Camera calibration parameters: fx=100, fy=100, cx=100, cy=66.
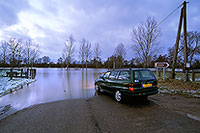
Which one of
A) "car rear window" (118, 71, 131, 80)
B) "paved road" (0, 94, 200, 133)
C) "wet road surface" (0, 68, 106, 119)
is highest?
"car rear window" (118, 71, 131, 80)

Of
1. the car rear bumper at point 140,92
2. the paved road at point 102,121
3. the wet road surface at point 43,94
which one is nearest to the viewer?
the paved road at point 102,121

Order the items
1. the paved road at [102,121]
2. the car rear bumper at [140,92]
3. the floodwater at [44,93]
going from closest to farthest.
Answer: the paved road at [102,121], the car rear bumper at [140,92], the floodwater at [44,93]

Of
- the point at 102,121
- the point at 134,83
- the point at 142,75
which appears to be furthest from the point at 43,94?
the point at 142,75

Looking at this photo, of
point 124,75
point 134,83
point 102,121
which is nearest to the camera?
point 102,121

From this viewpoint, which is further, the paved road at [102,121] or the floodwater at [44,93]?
the floodwater at [44,93]

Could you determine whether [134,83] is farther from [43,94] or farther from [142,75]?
[43,94]

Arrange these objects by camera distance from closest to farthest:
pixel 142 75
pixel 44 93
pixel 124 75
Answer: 1. pixel 142 75
2. pixel 124 75
3. pixel 44 93

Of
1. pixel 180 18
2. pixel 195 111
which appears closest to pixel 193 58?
pixel 180 18

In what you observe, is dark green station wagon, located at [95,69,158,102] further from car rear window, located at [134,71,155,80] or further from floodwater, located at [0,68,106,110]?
floodwater, located at [0,68,106,110]

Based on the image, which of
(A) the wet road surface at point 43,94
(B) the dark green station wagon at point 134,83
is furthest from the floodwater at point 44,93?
(B) the dark green station wagon at point 134,83

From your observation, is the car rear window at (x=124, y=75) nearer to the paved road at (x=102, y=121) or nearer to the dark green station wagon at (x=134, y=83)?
the dark green station wagon at (x=134, y=83)

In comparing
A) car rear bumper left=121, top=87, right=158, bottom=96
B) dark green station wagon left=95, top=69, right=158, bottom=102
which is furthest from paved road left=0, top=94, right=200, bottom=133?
dark green station wagon left=95, top=69, right=158, bottom=102

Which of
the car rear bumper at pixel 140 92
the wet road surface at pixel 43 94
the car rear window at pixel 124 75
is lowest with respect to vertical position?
the wet road surface at pixel 43 94

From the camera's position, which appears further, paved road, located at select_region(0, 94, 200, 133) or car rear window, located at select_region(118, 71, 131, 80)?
car rear window, located at select_region(118, 71, 131, 80)
